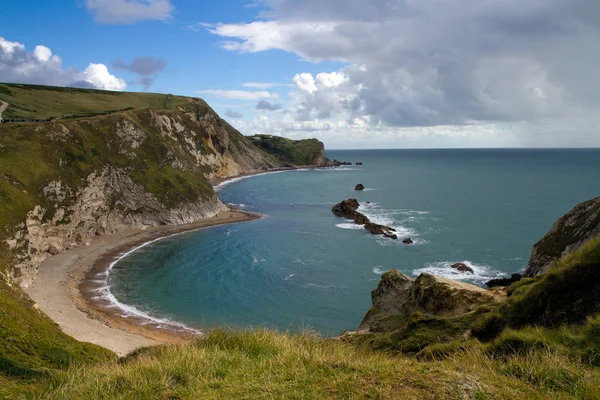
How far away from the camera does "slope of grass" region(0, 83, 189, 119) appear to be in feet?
334

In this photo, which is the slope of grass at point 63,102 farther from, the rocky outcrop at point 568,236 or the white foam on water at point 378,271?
the rocky outcrop at point 568,236

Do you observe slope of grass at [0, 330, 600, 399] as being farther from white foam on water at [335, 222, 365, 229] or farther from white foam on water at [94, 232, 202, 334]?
white foam on water at [335, 222, 365, 229]

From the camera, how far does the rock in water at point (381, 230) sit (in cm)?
6943

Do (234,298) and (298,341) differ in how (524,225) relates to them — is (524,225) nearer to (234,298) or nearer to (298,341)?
(234,298)

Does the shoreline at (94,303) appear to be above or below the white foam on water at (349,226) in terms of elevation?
below

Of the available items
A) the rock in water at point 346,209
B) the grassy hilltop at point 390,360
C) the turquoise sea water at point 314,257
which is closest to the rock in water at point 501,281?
the turquoise sea water at point 314,257

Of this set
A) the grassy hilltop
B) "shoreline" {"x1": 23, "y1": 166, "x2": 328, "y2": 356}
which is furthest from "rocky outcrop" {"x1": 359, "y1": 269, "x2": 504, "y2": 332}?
"shoreline" {"x1": 23, "y1": 166, "x2": 328, "y2": 356}

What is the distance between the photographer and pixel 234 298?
45562 mm

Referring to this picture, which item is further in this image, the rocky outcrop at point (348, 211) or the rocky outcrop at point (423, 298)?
the rocky outcrop at point (348, 211)

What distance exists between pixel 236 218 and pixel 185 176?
51.8ft

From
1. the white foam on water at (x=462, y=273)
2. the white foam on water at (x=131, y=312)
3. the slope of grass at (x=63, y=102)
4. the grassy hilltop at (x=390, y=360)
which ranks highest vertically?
the slope of grass at (x=63, y=102)

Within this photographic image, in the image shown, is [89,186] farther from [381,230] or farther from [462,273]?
[462,273]

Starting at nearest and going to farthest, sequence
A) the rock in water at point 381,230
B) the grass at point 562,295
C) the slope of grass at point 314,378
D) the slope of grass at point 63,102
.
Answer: the slope of grass at point 314,378 < the grass at point 562,295 < the rock in water at point 381,230 < the slope of grass at point 63,102

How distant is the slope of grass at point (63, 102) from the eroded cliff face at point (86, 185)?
24.3 m
